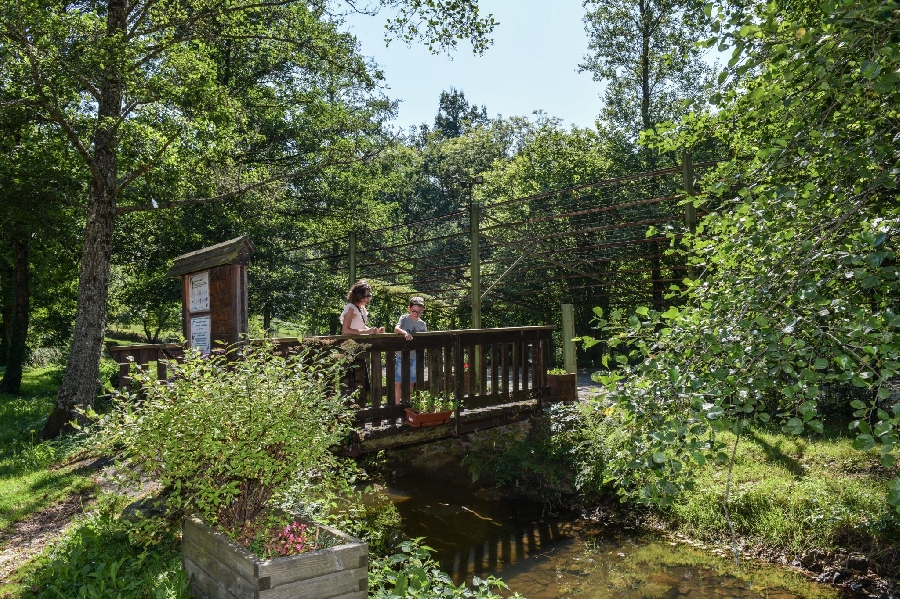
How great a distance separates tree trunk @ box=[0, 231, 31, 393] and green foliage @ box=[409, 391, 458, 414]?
11.3m

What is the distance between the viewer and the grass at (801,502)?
6.16 m

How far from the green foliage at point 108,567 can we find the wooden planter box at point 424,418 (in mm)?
2918

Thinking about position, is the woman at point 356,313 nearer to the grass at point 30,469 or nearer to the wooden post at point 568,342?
the grass at point 30,469

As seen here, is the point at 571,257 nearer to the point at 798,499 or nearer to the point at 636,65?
the point at 636,65

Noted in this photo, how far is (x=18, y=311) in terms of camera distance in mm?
14438

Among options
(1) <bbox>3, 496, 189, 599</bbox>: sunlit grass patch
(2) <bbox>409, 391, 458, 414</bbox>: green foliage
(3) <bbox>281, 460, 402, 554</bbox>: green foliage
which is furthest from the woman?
(1) <bbox>3, 496, 189, 599</bbox>: sunlit grass patch

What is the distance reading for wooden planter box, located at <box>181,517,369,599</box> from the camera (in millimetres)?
3307

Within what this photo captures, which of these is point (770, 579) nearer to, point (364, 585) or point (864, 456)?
point (864, 456)

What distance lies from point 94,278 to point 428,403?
219 inches

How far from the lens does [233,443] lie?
12.8ft

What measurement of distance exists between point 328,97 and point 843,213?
19.2 metres

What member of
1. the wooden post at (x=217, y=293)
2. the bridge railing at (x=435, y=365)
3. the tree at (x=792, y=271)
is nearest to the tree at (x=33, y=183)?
the bridge railing at (x=435, y=365)

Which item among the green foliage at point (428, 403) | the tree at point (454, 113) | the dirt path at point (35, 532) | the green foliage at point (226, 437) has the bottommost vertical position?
the dirt path at point (35, 532)

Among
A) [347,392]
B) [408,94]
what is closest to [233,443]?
[347,392]
